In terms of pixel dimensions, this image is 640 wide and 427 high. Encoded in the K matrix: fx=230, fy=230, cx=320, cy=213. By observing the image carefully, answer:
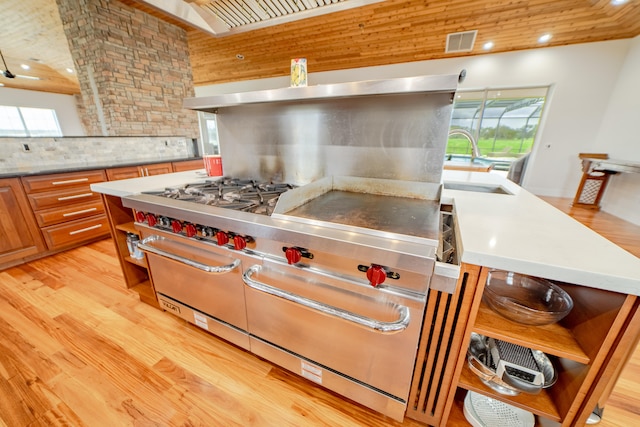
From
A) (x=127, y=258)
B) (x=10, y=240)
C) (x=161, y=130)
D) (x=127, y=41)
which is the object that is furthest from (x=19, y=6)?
(x=127, y=258)

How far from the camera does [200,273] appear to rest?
1.14 metres

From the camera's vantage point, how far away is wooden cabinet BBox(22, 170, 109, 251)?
2129 millimetres

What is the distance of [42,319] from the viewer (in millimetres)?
1513

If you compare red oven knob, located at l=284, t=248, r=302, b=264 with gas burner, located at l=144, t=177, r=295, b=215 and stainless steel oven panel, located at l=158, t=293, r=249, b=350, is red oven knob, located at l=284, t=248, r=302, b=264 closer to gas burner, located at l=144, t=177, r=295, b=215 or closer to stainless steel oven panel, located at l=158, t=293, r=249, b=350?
gas burner, located at l=144, t=177, r=295, b=215

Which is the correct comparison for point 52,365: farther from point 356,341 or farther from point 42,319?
point 356,341

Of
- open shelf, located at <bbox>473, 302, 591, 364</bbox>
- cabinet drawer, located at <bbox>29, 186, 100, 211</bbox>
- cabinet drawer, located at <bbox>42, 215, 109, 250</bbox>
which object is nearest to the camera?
open shelf, located at <bbox>473, 302, 591, 364</bbox>

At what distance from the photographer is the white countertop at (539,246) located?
0.55 m

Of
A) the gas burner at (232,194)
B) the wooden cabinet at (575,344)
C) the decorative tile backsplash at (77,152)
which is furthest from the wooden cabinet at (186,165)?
the wooden cabinet at (575,344)

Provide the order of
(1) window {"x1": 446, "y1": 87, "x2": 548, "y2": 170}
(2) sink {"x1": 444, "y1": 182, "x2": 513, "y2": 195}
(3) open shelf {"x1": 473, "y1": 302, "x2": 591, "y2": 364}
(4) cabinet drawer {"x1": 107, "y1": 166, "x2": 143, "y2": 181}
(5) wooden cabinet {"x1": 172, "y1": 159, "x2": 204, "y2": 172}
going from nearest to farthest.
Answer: (3) open shelf {"x1": 473, "y1": 302, "x2": 591, "y2": 364} < (2) sink {"x1": 444, "y1": 182, "x2": 513, "y2": 195} < (4) cabinet drawer {"x1": 107, "y1": 166, "x2": 143, "y2": 181} < (5) wooden cabinet {"x1": 172, "y1": 159, "x2": 204, "y2": 172} < (1) window {"x1": 446, "y1": 87, "x2": 548, "y2": 170}

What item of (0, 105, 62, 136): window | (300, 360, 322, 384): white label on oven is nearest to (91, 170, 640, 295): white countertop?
(300, 360, 322, 384): white label on oven

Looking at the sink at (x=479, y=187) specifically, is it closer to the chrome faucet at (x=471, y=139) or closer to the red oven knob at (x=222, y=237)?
the chrome faucet at (x=471, y=139)

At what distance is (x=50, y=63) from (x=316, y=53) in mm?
6458

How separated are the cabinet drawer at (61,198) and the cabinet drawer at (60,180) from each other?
48 mm

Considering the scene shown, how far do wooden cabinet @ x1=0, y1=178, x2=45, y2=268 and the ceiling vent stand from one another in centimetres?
581
